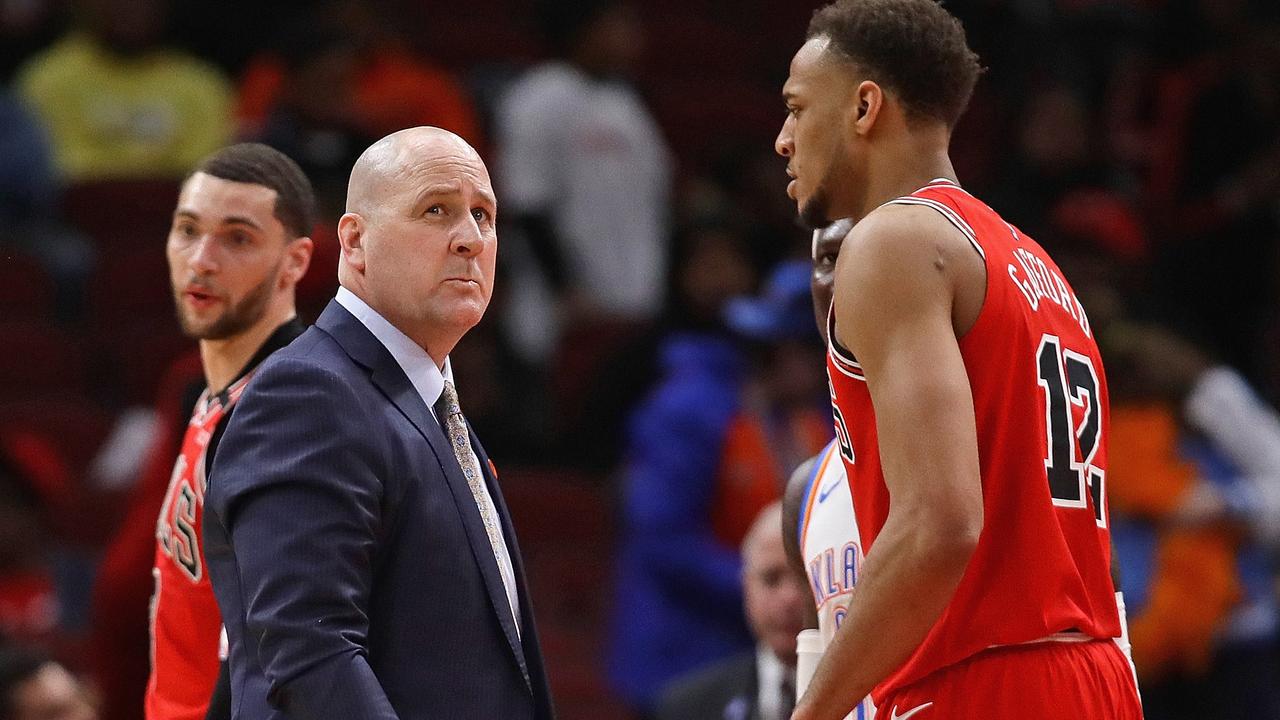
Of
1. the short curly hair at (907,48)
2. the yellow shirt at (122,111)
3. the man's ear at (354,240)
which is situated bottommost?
the man's ear at (354,240)

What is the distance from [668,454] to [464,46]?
475 centimetres

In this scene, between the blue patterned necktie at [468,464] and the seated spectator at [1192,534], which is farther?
the seated spectator at [1192,534]

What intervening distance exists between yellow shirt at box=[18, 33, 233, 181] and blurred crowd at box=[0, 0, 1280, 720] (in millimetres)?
16

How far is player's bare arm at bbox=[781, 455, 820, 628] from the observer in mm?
4211

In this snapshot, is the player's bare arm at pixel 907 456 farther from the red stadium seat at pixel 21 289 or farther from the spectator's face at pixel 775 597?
the red stadium seat at pixel 21 289

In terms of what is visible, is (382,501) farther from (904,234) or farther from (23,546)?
(23,546)

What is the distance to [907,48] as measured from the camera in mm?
3490

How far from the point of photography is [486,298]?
3.50 metres

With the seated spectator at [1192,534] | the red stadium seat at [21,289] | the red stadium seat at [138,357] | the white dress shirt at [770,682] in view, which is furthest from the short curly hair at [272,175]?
the red stadium seat at [21,289]

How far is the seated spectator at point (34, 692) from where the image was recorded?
5723mm

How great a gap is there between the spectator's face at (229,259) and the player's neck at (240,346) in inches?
1.0

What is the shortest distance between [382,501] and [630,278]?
6.62 metres

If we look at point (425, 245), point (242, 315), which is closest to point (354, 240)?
point (425, 245)

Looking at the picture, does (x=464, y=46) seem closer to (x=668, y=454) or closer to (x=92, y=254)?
(x=92, y=254)
